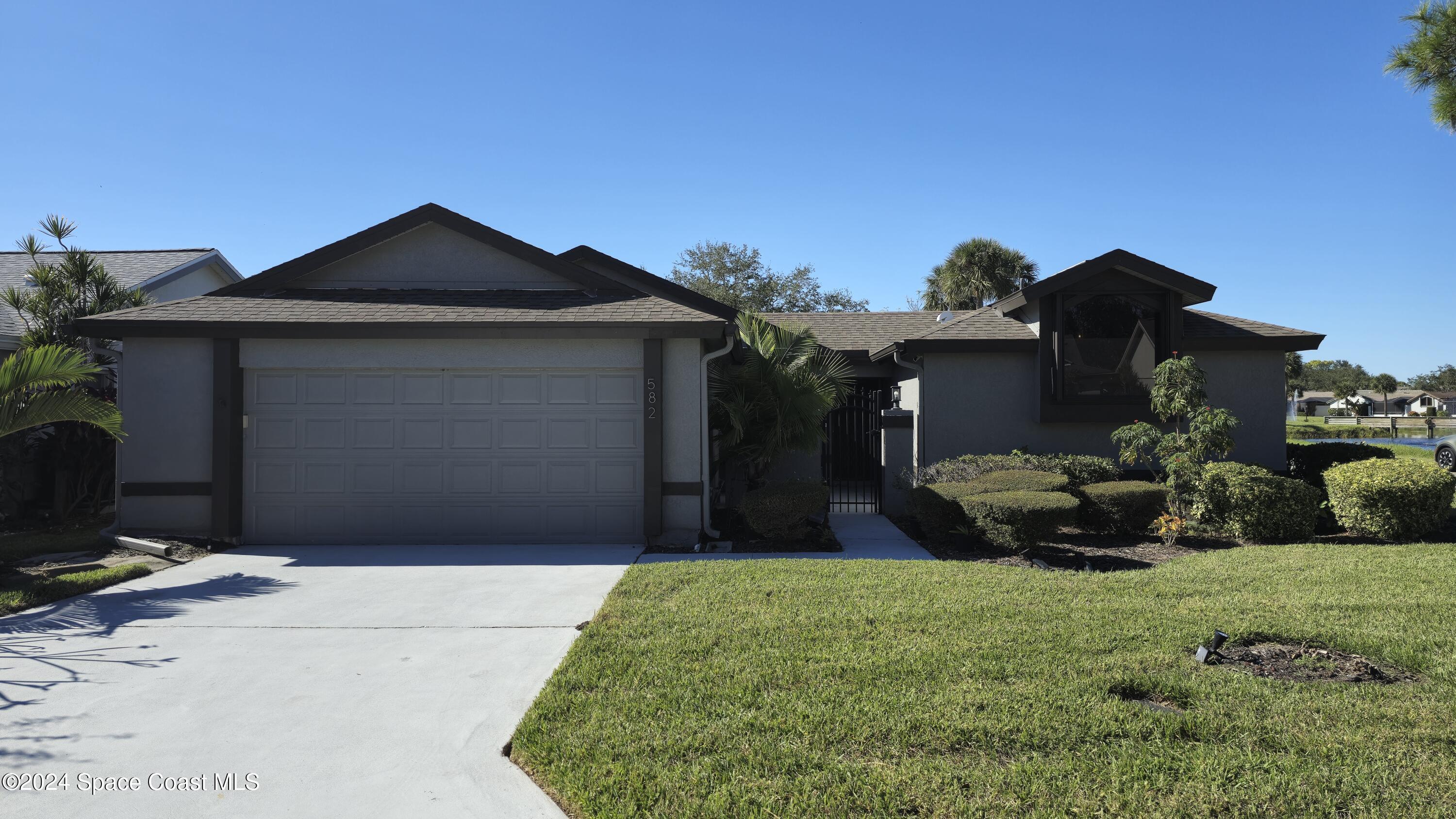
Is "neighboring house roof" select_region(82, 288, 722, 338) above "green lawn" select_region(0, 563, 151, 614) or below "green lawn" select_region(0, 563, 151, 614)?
above

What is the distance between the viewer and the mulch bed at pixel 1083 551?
323 inches

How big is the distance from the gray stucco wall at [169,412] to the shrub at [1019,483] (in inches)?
365

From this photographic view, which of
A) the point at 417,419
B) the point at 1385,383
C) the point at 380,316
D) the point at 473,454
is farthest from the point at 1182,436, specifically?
the point at 1385,383

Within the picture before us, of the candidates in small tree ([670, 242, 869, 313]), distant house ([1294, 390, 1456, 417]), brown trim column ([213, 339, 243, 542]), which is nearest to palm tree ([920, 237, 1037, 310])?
small tree ([670, 242, 869, 313])

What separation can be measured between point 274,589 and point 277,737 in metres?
3.76

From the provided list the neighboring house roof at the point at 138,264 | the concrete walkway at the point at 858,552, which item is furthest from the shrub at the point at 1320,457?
the neighboring house roof at the point at 138,264

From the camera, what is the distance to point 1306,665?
4.77 meters

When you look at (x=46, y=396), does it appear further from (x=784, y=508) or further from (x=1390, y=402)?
(x=1390, y=402)

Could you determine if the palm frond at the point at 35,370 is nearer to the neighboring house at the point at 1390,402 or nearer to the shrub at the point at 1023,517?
the shrub at the point at 1023,517

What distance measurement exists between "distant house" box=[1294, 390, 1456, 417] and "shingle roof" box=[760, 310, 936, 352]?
64.7 m

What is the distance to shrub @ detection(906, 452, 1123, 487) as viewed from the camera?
35.1ft

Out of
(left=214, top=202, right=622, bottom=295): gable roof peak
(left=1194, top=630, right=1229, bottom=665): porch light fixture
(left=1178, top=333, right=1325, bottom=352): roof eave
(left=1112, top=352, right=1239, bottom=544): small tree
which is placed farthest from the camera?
(left=1178, top=333, right=1325, bottom=352): roof eave

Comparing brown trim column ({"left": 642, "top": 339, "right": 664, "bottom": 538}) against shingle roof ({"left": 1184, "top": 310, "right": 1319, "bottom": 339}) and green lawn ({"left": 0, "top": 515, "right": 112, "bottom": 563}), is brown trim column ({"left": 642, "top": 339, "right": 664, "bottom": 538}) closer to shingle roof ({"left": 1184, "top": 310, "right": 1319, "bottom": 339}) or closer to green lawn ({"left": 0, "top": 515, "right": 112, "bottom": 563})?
green lawn ({"left": 0, "top": 515, "right": 112, "bottom": 563})

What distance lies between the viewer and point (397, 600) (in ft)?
22.2
